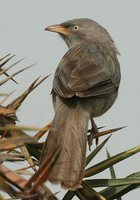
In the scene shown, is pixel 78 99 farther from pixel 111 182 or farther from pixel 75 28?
pixel 75 28

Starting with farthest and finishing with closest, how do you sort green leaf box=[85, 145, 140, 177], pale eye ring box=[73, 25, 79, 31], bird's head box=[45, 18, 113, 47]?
pale eye ring box=[73, 25, 79, 31]
bird's head box=[45, 18, 113, 47]
green leaf box=[85, 145, 140, 177]

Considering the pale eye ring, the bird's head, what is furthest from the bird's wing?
the pale eye ring

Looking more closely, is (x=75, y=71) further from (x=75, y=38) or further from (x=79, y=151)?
(x=75, y=38)

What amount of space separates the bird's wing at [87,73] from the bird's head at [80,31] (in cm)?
112

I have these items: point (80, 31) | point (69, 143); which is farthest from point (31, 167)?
point (80, 31)

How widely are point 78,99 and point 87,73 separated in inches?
15.5

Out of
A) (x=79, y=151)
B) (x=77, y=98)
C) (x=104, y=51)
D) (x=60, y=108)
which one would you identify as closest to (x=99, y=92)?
(x=77, y=98)

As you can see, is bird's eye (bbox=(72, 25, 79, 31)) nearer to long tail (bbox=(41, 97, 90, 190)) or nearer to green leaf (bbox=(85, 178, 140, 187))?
long tail (bbox=(41, 97, 90, 190))

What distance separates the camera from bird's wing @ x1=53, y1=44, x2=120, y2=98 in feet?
13.7

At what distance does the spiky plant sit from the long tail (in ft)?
0.30

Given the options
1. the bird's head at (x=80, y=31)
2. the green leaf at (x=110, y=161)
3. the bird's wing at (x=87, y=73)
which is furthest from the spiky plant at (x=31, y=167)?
the bird's head at (x=80, y=31)

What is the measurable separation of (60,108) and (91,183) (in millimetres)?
2060

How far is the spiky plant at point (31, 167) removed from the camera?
1.00m

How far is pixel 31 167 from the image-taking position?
1.57m
